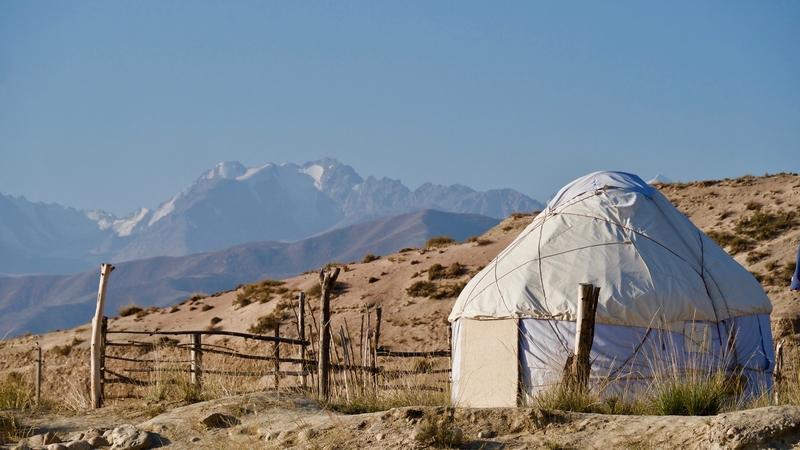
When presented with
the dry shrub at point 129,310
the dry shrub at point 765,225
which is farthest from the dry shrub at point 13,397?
the dry shrub at point 765,225

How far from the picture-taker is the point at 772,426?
180 inches

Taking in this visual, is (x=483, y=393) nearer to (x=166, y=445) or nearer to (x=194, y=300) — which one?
(x=166, y=445)

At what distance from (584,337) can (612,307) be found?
301cm

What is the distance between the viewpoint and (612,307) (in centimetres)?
966

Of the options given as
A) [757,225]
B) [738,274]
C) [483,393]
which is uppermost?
[757,225]

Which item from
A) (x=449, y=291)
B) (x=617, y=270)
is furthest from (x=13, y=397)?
(x=449, y=291)

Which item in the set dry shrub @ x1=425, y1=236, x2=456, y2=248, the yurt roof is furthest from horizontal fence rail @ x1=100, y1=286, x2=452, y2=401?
dry shrub @ x1=425, y1=236, x2=456, y2=248

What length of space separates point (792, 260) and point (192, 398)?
18014 mm

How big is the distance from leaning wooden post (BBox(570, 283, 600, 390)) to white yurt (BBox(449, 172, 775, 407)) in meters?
1.97

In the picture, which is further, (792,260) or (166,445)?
(792,260)

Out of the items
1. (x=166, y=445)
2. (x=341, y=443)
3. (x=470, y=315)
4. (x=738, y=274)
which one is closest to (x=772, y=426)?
(x=341, y=443)

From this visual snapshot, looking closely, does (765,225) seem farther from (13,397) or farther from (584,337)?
(13,397)

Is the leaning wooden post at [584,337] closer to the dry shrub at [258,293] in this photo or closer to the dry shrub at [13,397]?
the dry shrub at [13,397]

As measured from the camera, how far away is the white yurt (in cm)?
958
